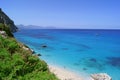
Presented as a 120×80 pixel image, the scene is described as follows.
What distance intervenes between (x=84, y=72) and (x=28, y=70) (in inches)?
750

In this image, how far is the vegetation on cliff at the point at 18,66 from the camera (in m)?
8.50

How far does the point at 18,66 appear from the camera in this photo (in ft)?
29.2

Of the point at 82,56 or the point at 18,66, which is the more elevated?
the point at 18,66

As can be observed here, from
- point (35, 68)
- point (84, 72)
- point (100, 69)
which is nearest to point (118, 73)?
point (100, 69)

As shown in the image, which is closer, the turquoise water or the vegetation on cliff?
the vegetation on cliff

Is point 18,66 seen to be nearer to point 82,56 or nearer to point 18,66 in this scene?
point 18,66

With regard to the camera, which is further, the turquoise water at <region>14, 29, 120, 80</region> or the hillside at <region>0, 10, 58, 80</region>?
the turquoise water at <region>14, 29, 120, 80</region>

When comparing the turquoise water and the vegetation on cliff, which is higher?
the vegetation on cliff

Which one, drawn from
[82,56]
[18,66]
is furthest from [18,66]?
[82,56]

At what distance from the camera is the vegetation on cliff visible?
8500mm

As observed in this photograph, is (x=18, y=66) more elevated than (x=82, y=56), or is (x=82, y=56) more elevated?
(x=18, y=66)

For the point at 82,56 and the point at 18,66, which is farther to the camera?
the point at 82,56

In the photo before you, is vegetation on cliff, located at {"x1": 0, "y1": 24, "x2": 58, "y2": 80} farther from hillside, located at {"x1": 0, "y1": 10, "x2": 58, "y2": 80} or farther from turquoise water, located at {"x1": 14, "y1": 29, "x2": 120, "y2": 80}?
turquoise water, located at {"x1": 14, "y1": 29, "x2": 120, "y2": 80}

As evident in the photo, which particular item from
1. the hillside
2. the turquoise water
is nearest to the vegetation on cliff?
the hillside
